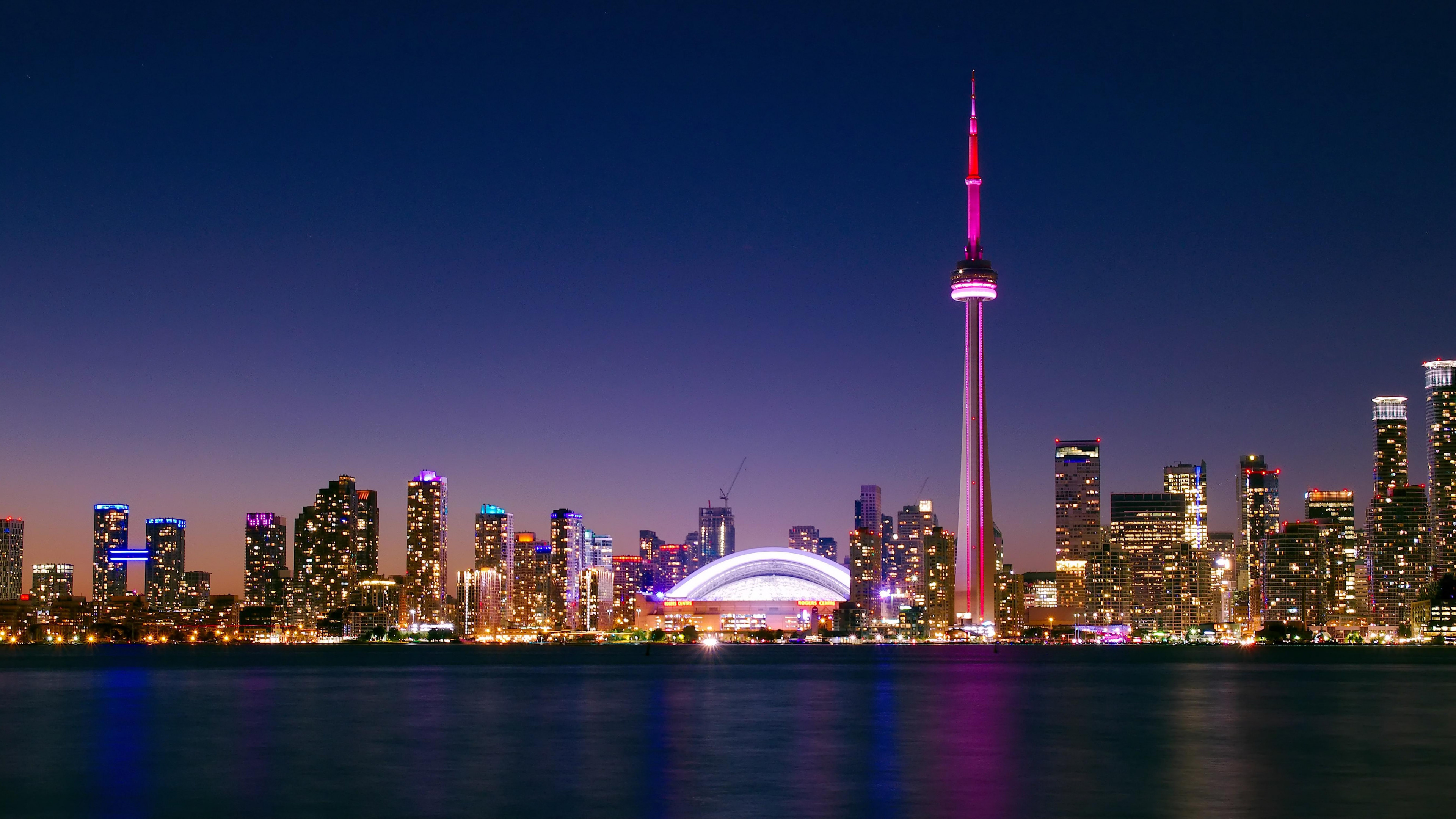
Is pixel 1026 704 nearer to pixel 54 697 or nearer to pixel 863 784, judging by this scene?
pixel 863 784

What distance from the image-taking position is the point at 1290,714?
272 ft

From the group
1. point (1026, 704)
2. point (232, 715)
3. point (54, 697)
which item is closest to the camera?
point (232, 715)

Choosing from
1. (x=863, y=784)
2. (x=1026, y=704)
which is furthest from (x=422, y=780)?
(x=1026, y=704)

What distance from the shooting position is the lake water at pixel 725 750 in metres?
42.0

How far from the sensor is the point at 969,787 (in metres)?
45.7

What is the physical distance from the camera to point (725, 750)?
188 feet

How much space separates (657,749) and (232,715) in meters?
33.9

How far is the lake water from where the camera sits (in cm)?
4203

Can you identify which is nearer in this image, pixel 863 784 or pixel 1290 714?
pixel 863 784

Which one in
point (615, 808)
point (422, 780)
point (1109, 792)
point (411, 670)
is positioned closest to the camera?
point (615, 808)

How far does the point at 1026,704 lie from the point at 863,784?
4810 cm

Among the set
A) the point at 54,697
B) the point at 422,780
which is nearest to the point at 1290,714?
the point at 422,780

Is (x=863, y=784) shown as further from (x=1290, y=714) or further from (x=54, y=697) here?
(x=54, y=697)

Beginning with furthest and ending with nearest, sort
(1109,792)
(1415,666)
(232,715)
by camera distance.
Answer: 1. (1415,666)
2. (232,715)
3. (1109,792)
